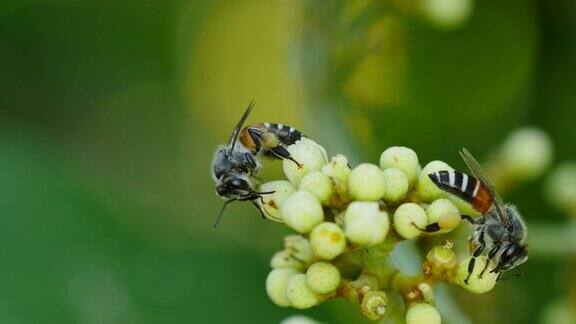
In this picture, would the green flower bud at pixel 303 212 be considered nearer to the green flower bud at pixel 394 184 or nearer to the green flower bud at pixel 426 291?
the green flower bud at pixel 394 184

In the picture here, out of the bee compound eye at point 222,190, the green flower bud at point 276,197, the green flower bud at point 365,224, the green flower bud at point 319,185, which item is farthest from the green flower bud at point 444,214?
the bee compound eye at point 222,190

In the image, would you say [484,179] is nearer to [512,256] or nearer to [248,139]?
[512,256]

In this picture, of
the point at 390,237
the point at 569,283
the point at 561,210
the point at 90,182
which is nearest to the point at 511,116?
the point at 561,210

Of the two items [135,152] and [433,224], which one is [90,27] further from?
[433,224]

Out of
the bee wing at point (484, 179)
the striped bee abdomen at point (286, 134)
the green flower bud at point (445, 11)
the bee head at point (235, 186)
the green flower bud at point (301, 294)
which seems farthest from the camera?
the green flower bud at point (445, 11)

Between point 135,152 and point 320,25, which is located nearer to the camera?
Result: point 320,25

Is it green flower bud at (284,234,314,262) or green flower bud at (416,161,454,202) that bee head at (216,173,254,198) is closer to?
green flower bud at (284,234,314,262)

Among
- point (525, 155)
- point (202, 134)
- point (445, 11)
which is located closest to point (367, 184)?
point (525, 155)
